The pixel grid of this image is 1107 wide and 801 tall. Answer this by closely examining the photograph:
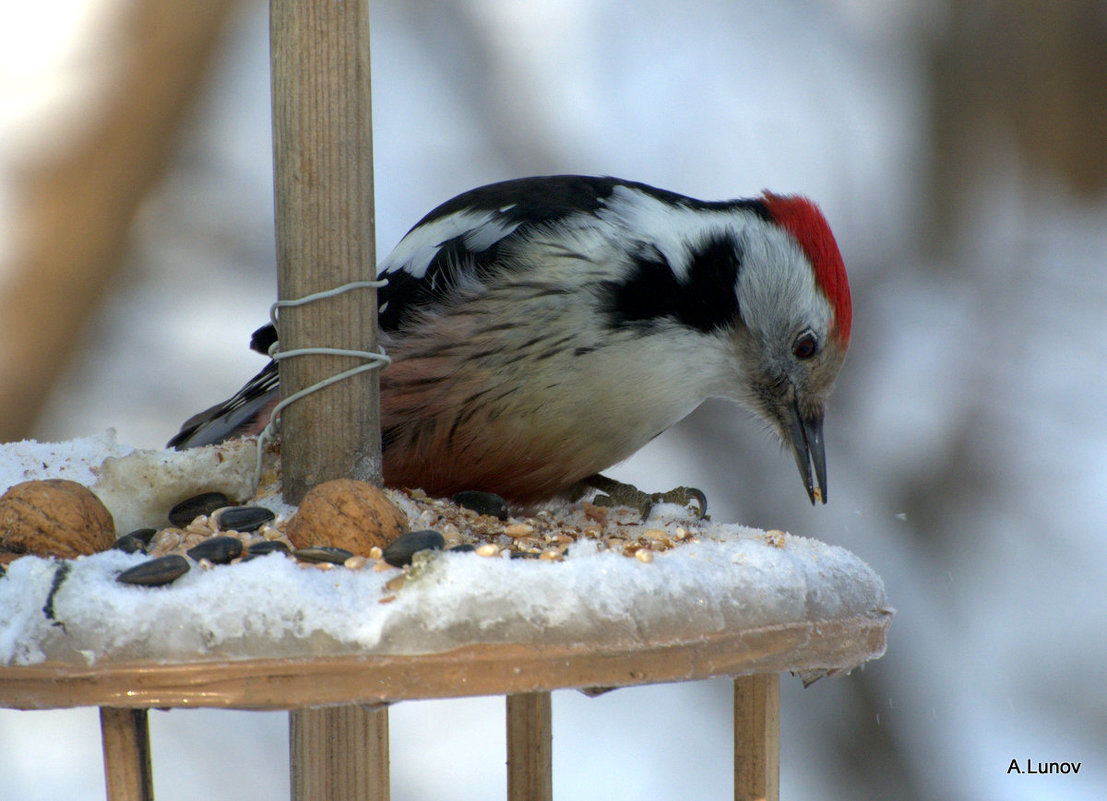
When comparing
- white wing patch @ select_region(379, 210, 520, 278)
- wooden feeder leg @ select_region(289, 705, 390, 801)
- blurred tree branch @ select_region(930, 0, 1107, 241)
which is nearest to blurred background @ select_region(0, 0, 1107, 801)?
blurred tree branch @ select_region(930, 0, 1107, 241)

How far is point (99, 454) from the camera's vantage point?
161cm

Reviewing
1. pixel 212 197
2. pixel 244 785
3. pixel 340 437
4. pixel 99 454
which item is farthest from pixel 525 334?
pixel 244 785

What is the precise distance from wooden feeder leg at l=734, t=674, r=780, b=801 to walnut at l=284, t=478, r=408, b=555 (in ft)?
1.49

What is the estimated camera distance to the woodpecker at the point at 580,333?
1801mm

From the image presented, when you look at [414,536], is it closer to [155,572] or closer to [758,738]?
[155,572]

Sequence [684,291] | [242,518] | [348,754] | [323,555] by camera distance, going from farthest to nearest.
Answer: [684,291], [348,754], [242,518], [323,555]

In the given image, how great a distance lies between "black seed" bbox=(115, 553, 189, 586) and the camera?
0.97m

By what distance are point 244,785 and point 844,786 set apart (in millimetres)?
1836

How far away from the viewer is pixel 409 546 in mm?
1074

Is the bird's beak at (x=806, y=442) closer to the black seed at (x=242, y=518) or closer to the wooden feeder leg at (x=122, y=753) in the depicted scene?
the black seed at (x=242, y=518)

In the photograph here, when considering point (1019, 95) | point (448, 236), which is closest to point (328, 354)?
point (448, 236)

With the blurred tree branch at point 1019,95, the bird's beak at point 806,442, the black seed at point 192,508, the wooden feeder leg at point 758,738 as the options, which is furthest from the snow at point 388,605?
the blurred tree branch at point 1019,95

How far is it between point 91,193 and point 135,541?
78.7 inches

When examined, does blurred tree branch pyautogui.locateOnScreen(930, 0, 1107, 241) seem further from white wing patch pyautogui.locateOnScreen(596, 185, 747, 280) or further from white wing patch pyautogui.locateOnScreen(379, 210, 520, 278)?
white wing patch pyautogui.locateOnScreen(379, 210, 520, 278)
